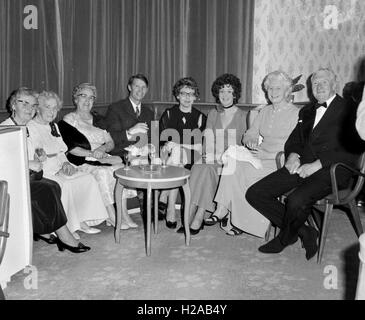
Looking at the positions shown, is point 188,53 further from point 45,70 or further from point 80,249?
point 80,249

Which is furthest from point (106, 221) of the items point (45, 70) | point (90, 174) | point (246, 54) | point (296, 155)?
point (246, 54)

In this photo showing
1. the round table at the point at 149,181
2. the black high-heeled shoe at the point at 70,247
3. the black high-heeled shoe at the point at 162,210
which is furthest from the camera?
the black high-heeled shoe at the point at 162,210

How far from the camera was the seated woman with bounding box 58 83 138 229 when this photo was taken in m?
3.82

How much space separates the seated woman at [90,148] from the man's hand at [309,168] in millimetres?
1544

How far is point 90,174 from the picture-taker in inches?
146

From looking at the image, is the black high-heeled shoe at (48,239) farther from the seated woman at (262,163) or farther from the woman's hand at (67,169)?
the seated woman at (262,163)

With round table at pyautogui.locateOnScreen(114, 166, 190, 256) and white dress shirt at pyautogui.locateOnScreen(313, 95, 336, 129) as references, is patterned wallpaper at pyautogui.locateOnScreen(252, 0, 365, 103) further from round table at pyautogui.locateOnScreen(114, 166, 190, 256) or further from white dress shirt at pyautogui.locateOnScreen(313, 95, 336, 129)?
round table at pyautogui.locateOnScreen(114, 166, 190, 256)

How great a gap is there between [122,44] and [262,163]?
2.08m

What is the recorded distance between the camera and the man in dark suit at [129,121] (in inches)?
166

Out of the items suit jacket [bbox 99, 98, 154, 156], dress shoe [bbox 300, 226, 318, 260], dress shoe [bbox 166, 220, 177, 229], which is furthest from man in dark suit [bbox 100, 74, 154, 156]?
dress shoe [bbox 300, 226, 318, 260]

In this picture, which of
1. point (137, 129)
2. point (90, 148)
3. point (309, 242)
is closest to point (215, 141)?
point (137, 129)

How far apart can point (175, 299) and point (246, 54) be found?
137 inches

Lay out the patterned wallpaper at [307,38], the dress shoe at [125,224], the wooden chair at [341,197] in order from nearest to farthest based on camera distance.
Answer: the wooden chair at [341,197], the dress shoe at [125,224], the patterned wallpaper at [307,38]

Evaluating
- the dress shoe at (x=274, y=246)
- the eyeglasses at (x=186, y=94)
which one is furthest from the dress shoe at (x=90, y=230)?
the eyeglasses at (x=186, y=94)
